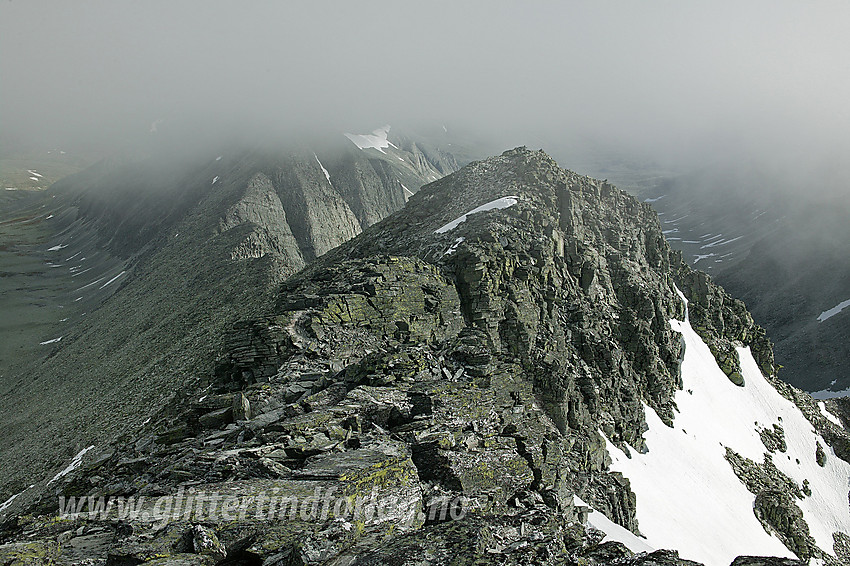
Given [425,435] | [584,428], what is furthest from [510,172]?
[425,435]

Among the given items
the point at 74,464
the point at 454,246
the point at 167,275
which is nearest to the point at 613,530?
the point at 454,246

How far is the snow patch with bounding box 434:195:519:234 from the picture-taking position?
123ft

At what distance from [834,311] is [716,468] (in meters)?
172

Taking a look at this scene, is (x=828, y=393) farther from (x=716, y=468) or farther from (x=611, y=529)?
(x=611, y=529)

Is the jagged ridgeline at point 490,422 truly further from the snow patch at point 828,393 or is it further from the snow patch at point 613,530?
the snow patch at point 828,393

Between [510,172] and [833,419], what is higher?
[510,172]

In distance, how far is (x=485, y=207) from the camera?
3997 cm

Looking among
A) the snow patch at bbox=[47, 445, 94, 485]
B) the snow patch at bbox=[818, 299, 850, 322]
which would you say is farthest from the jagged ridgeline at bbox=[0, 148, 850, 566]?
the snow patch at bbox=[818, 299, 850, 322]

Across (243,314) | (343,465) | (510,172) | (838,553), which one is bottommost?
(838,553)

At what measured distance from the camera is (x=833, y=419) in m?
69.9

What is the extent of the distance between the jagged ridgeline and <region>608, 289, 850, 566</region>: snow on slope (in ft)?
0.80

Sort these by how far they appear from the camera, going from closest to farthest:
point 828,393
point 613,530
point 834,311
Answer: point 613,530 < point 828,393 < point 834,311

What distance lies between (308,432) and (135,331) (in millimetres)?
60575

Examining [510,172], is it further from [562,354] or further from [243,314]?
[243,314]
